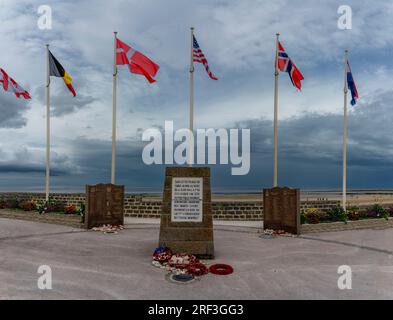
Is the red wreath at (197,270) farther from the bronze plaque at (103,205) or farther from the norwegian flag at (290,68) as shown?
the norwegian flag at (290,68)

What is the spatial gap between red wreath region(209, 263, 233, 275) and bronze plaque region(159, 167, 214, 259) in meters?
1.12

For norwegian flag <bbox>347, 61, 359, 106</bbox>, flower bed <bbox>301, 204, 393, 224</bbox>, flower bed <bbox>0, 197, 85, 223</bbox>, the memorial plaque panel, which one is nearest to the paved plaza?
the memorial plaque panel

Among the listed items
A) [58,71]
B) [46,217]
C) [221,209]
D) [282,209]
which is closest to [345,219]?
[282,209]

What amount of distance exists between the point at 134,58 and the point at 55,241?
9.53 metres

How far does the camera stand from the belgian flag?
18688mm

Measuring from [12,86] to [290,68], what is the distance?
15.9m

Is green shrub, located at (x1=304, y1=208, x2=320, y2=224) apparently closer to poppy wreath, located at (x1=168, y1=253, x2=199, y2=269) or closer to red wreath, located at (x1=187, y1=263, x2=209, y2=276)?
poppy wreath, located at (x1=168, y1=253, x2=199, y2=269)

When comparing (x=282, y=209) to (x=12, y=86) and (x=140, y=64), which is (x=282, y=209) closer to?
(x=140, y=64)

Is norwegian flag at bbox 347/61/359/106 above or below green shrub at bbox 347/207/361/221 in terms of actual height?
above

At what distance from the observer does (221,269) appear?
8.21 meters

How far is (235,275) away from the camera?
780cm

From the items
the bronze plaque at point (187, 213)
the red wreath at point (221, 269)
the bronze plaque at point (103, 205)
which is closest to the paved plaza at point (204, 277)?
the red wreath at point (221, 269)

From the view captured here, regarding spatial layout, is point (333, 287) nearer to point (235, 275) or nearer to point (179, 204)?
point (235, 275)

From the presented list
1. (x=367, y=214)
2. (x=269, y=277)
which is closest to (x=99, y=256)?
(x=269, y=277)
